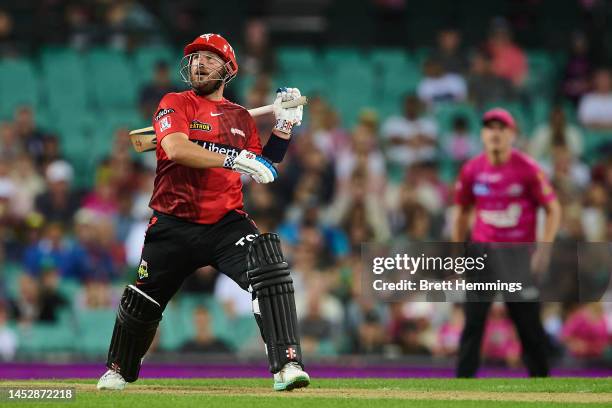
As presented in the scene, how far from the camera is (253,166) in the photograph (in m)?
7.02

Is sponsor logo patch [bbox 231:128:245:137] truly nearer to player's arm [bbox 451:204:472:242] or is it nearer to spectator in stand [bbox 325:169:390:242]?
player's arm [bbox 451:204:472:242]

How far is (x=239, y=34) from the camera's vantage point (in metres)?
17.9

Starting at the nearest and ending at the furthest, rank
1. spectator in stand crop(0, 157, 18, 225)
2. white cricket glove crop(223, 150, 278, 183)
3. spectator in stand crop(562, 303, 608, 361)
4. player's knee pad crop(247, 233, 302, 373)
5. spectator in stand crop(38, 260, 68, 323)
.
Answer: white cricket glove crop(223, 150, 278, 183) → player's knee pad crop(247, 233, 302, 373) → spectator in stand crop(562, 303, 608, 361) → spectator in stand crop(38, 260, 68, 323) → spectator in stand crop(0, 157, 18, 225)

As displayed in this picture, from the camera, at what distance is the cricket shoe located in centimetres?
707

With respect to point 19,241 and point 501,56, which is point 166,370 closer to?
point 19,241

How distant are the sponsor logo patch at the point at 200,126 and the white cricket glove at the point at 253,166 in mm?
469

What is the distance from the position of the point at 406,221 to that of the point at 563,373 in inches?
111

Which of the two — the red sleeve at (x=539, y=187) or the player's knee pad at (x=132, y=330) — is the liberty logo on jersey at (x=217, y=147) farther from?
the red sleeve at (x=539, y=187)

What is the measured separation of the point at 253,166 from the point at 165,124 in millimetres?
678

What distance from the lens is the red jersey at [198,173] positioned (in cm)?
748

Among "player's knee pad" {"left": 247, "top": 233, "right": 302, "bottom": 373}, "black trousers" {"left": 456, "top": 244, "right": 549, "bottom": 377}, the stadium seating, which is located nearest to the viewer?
"player's knee pad" {"left": 247, "top": 233, "right": 302, "bottom": 373}

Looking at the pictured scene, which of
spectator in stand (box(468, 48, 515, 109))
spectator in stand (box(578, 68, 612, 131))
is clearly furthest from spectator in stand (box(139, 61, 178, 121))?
spectator in stand (box(578, 68, 612, 131))

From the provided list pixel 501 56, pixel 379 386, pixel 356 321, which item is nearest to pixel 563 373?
pixel 356 321

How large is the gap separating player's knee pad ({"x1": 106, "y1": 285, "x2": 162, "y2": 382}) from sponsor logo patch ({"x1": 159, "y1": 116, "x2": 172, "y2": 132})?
3.26 ft
